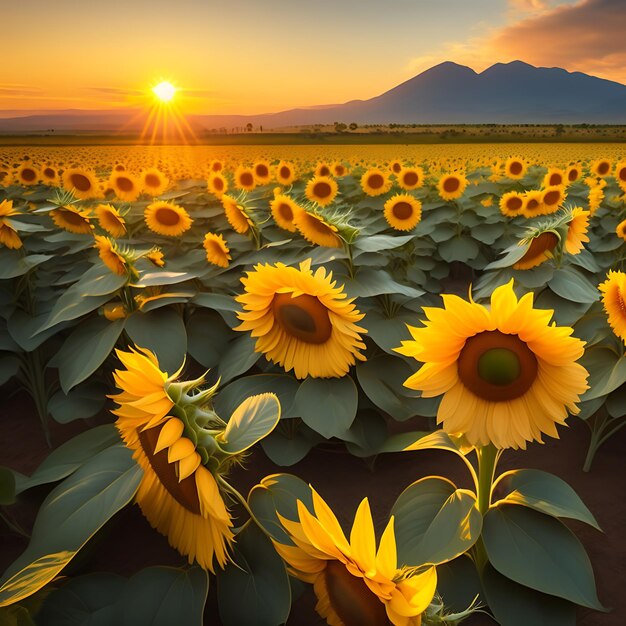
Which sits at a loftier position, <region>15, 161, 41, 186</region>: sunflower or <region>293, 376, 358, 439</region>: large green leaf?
<region>293, 376, 358, 439</region>: large green leaf

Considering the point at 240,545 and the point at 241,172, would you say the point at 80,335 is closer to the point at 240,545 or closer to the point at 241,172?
the point at 240,545

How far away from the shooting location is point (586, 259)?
405 cm

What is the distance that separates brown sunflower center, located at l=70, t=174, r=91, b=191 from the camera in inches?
216

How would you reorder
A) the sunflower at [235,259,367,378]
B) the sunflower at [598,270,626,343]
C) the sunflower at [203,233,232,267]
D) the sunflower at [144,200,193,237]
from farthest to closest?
the sunflower at [144,200,193,237] < the sunflower at [203,233,232,267] < the sunflower at [598,270,626,343] < the sunflower at [235,259,367,378]

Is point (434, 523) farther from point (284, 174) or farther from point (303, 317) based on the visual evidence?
point (284, 174)

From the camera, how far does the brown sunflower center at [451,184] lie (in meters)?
6.73

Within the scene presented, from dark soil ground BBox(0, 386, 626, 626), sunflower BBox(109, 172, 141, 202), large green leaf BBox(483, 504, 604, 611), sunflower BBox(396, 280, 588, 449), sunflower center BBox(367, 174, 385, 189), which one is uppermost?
sunflower BBox(396, 280, 588, 449)

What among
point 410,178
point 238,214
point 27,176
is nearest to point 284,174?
point 410,178

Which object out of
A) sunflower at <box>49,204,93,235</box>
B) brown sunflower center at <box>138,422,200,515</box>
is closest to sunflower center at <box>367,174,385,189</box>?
sunflower at <box>49,204,93,235</box>

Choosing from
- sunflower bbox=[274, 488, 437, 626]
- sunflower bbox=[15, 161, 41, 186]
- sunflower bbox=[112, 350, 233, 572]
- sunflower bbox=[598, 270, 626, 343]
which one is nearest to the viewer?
sunflower bbox=[274, 488, 437, 626]

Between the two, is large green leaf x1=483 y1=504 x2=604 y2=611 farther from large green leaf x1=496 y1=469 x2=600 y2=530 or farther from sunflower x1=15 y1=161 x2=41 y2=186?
sunflower x1=15 y1=161 x2=41 y2=186

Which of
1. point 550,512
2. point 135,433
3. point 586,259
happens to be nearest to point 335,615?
point 135,433

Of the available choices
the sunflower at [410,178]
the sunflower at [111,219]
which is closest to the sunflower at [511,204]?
the sunflower at [410,178]

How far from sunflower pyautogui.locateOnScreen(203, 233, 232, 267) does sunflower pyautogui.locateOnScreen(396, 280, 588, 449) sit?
7.73ft
